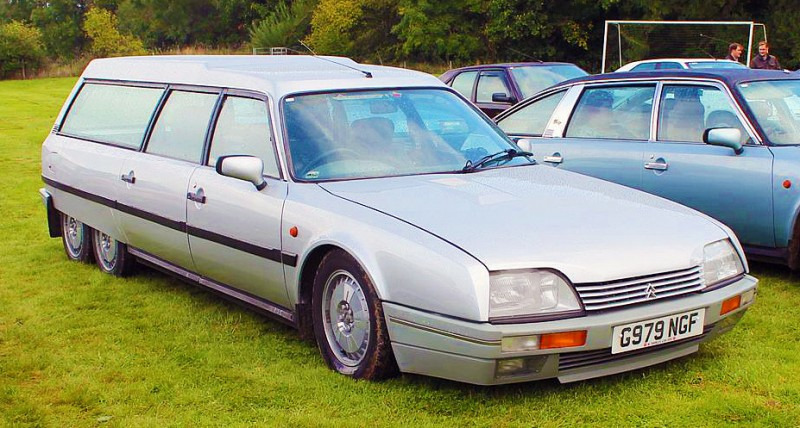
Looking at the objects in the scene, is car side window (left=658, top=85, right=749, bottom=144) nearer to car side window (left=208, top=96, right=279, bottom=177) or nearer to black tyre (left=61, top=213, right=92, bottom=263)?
car side window (left=208, top=96, right=279, bottom=177)

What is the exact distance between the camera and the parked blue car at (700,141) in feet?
22.2

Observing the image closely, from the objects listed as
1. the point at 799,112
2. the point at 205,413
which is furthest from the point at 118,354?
the point at 799,112

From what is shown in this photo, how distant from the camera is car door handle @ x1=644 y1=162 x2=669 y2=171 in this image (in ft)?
23.9

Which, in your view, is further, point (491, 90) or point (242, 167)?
point (491, 90)

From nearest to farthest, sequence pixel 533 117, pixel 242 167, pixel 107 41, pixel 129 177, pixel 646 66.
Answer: pixel 242 167 < pixel 129 177 < pixel 533 117 < pixel 646 66 < pixel 107 41

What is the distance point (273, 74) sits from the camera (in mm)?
5879

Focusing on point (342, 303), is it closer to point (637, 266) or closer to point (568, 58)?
point (637, 266)

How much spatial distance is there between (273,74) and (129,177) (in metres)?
1.45

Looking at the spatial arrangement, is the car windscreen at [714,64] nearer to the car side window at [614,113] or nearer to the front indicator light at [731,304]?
the car side window at [614,113]

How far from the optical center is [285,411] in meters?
4.50

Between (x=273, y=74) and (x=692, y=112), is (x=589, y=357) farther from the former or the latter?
(x=692, y=112)

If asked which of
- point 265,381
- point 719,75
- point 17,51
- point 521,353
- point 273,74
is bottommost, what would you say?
point 17,51

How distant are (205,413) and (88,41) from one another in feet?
335

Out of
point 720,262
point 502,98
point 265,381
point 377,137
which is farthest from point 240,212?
point 502,98
